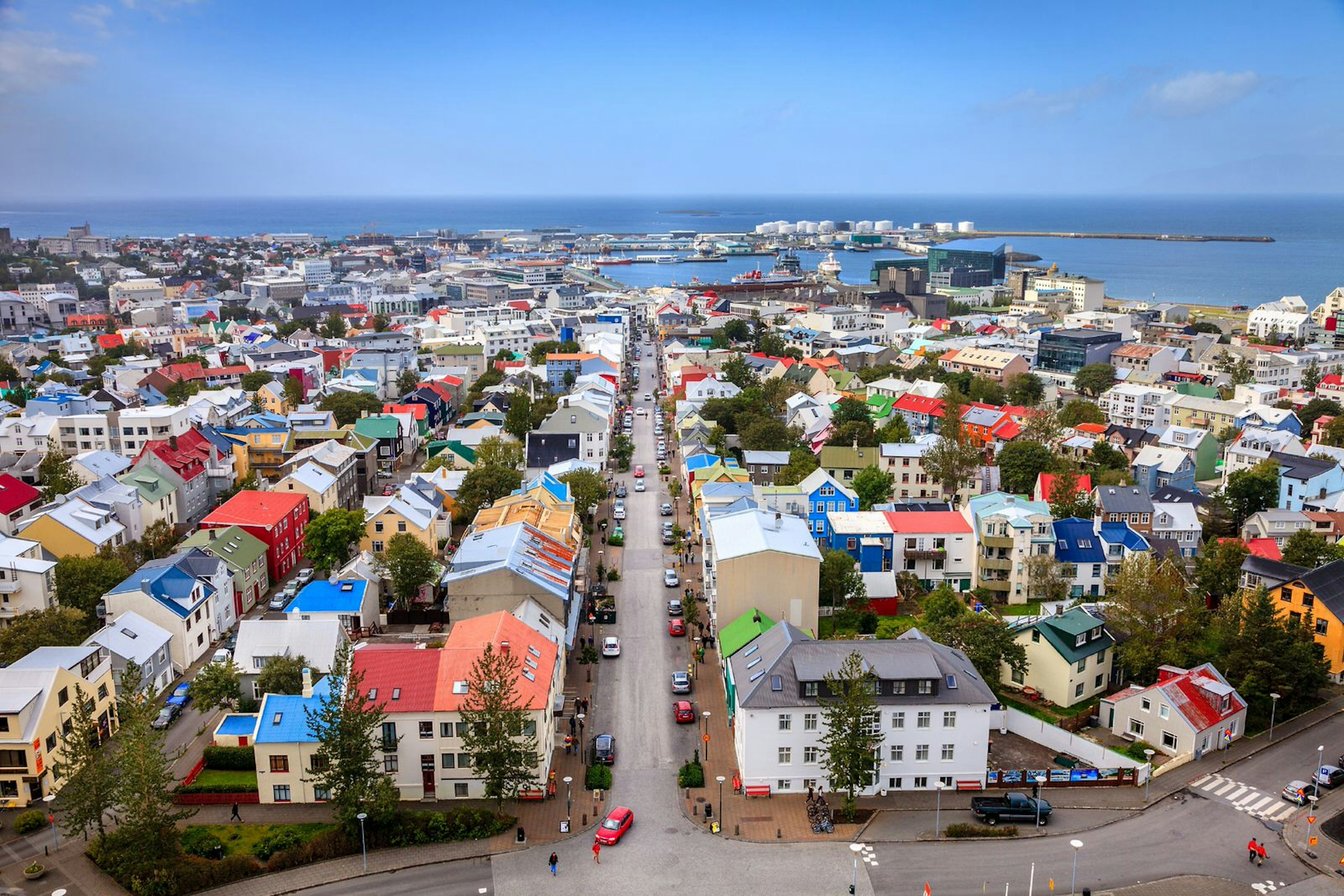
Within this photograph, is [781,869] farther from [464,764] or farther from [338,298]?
[338,298]

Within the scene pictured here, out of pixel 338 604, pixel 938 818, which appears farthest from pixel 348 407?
pixel 938 818

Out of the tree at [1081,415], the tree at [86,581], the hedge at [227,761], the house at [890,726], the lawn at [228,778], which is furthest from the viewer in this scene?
the tree at [1081,415]

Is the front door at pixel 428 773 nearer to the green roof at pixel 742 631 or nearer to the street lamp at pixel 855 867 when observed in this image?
the green roof at pixel 742 631

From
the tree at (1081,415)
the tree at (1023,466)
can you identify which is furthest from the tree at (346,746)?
the tree at (1081,415)

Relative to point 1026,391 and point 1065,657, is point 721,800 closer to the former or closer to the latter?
point 1065,657

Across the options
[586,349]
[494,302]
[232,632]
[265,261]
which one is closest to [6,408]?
[232,632]
